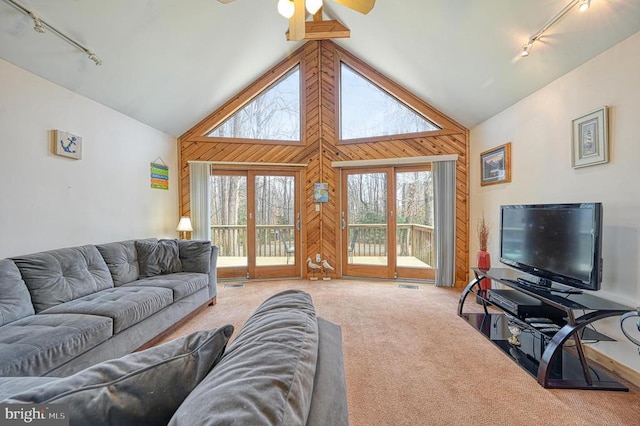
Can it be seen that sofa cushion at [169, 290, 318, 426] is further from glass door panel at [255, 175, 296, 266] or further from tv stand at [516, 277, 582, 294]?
glass door panel at [255, 175, 296, 266]

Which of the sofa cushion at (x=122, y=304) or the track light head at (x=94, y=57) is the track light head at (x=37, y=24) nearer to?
the track light head at (x=94, y=57)

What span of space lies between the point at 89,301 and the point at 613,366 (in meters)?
4.05

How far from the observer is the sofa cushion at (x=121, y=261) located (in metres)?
2.75

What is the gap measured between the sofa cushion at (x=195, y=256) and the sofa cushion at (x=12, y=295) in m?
1.41

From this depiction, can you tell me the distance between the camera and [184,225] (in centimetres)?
426

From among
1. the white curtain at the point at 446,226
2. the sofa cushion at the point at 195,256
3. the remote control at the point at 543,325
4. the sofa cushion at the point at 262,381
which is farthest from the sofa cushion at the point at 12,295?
the white curtain at the point at 446,226

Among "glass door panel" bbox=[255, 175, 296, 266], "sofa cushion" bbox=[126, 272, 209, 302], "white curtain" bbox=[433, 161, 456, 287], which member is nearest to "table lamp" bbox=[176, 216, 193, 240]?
"glass door panel" bbox=[255, 175, 296, 266]

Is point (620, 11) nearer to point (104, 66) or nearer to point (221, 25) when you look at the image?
point (221, 25)

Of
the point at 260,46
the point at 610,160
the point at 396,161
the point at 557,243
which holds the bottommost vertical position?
the point at 557,243

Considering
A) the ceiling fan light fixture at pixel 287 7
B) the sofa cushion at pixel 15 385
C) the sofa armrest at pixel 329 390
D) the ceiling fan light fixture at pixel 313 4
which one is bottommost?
the sofa cushion at pixel 15 385

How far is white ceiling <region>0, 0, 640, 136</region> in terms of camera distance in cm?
224

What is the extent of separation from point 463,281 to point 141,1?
17.0 feet

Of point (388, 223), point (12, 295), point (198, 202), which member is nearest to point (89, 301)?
point (12, 295)

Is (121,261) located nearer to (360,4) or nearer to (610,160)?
(360,4)
